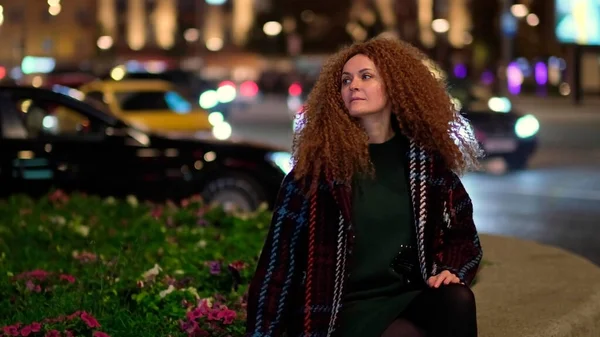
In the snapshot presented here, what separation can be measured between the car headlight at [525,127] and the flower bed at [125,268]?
1036 cm

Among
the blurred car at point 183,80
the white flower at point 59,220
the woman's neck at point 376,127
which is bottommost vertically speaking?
the white flower at point 59,220

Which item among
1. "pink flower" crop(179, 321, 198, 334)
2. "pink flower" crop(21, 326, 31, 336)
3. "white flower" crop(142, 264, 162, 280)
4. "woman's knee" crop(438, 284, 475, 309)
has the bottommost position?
"pink flower" crop(179, 321, 198, 334)

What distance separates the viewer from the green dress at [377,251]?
4.26 meters

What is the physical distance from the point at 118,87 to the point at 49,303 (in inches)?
546

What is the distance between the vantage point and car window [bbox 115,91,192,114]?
18.9 m

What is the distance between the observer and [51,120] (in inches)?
475

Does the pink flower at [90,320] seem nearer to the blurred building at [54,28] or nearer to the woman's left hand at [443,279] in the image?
the woman's left hand at [443,279]

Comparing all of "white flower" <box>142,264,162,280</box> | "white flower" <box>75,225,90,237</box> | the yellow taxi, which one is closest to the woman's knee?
"white flower" <box>142,264,162,280</box>

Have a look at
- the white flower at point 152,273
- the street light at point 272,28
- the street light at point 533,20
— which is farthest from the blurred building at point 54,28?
the white flower at point 152,273

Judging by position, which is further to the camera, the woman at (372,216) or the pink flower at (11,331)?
the pink flower at (11,331)

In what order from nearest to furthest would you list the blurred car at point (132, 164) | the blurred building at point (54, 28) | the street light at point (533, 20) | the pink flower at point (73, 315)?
1. the pink flower at point (73, 315)
2. the blurred car at point (132, 164)
3. the street light at point (533, 20)
4. the blurred building at point (54, 28)

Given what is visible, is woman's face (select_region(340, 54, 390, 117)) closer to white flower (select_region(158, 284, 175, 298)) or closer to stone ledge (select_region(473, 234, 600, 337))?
stone ledge (select_region(473, 234, 600, 337))

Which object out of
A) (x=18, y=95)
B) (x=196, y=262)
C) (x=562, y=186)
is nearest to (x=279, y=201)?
(x=196, y=262)

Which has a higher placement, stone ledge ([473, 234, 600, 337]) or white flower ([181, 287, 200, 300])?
white flower ([181, 287, 200, 300])
